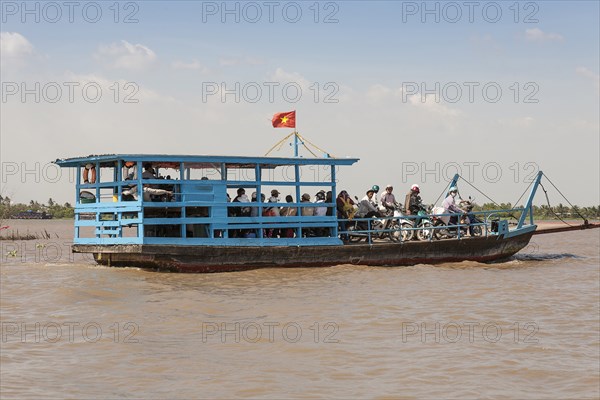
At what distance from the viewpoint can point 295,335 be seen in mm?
8656

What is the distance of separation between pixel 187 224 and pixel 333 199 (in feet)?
10.4

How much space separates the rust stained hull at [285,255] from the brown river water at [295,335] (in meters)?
0.30

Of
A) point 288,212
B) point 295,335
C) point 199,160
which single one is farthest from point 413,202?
point 295,335

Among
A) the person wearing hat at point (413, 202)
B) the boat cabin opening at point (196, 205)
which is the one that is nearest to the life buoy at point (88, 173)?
the boat cabin opening at point (196, 205)

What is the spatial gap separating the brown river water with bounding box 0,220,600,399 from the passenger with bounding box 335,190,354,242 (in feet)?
5.98

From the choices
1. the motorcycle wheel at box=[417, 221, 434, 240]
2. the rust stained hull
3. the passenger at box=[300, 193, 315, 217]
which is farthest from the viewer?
the motorcycle wheel at box=[417, 221, 434, 240]

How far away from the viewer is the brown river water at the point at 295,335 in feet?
21.6

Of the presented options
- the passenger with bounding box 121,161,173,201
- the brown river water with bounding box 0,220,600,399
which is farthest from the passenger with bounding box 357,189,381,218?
the passenger with bounding box 121,161,173,201

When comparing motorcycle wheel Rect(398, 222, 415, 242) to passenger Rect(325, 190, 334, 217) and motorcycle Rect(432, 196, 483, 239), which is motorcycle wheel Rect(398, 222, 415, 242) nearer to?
motorcycle Rect(432, 196, 483, 239)

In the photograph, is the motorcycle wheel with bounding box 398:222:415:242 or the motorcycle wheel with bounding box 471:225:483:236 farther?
the motorcycle wheel with bounding box 471:225:483:236

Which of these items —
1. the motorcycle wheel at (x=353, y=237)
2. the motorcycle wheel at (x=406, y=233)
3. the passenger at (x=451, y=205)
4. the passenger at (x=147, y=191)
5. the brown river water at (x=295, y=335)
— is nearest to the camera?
the brown river water at (x=295, y=335)

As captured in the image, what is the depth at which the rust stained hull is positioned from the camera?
1377cm

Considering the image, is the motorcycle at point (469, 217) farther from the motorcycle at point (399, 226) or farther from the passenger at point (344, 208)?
the passenger at point (344, 208)

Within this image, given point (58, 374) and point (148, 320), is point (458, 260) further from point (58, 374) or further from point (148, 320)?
point (58, 374)
